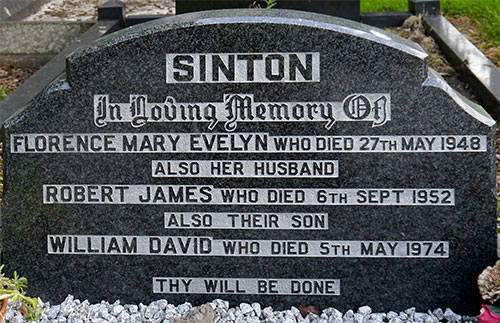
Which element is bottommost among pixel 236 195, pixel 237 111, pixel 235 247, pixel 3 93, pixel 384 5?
pixel 235 247

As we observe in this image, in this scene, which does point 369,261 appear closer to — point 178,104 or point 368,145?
point 368,145

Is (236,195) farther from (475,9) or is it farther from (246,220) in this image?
(475,9)

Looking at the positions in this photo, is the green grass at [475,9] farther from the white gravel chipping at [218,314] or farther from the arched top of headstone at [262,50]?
the white gravel chipping at [218,314]

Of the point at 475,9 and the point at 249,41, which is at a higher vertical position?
the point at 475,9

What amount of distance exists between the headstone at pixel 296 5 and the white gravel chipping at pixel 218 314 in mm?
4082

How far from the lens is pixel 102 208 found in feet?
10.5

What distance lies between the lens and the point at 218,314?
10.4ft

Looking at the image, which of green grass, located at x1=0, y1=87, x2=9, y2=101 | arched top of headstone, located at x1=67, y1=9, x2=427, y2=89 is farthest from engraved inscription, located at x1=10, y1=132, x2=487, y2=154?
green grass, located at x1=0, y1=87, x2=9, y2=101

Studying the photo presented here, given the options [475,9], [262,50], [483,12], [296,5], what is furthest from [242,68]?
[475,9]

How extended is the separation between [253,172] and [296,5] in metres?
3.99

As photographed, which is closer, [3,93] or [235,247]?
[235,247]

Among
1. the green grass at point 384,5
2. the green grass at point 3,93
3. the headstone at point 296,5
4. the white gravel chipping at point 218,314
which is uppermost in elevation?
the green grass at point 384,5

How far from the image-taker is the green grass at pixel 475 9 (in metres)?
7.27

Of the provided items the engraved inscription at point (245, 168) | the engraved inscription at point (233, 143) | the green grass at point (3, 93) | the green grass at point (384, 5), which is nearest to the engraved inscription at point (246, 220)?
the engraved inscription at point (245, 168)
